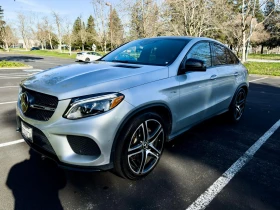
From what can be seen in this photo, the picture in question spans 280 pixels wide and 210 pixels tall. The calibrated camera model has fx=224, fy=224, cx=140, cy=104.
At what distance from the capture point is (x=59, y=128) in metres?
2.08

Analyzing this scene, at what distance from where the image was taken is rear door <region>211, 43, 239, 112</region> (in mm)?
3795

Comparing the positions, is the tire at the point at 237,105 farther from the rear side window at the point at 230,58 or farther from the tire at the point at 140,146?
the tire at the point at 140,146

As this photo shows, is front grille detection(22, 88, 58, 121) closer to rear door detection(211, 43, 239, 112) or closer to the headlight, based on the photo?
the headlight

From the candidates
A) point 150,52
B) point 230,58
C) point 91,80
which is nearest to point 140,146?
point 91,80

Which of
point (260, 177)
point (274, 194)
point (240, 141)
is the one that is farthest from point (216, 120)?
point (274, 194)

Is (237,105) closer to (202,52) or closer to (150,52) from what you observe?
(202,52)

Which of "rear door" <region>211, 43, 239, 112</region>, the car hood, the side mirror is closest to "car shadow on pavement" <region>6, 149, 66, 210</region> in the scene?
the car hood

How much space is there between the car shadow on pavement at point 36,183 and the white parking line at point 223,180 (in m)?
1.40

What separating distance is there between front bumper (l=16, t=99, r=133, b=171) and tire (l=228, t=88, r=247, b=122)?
2.99 meters

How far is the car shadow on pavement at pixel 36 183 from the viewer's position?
7.27 feet

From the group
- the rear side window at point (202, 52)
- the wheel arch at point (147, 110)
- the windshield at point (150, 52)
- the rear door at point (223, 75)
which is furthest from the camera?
the rear door at point (223, 75)

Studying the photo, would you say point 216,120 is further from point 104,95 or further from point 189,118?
point 104,95

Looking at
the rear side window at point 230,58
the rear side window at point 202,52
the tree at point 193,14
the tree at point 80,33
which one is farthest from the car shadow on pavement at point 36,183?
the tree at point 80,33

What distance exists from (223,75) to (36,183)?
324 cm
